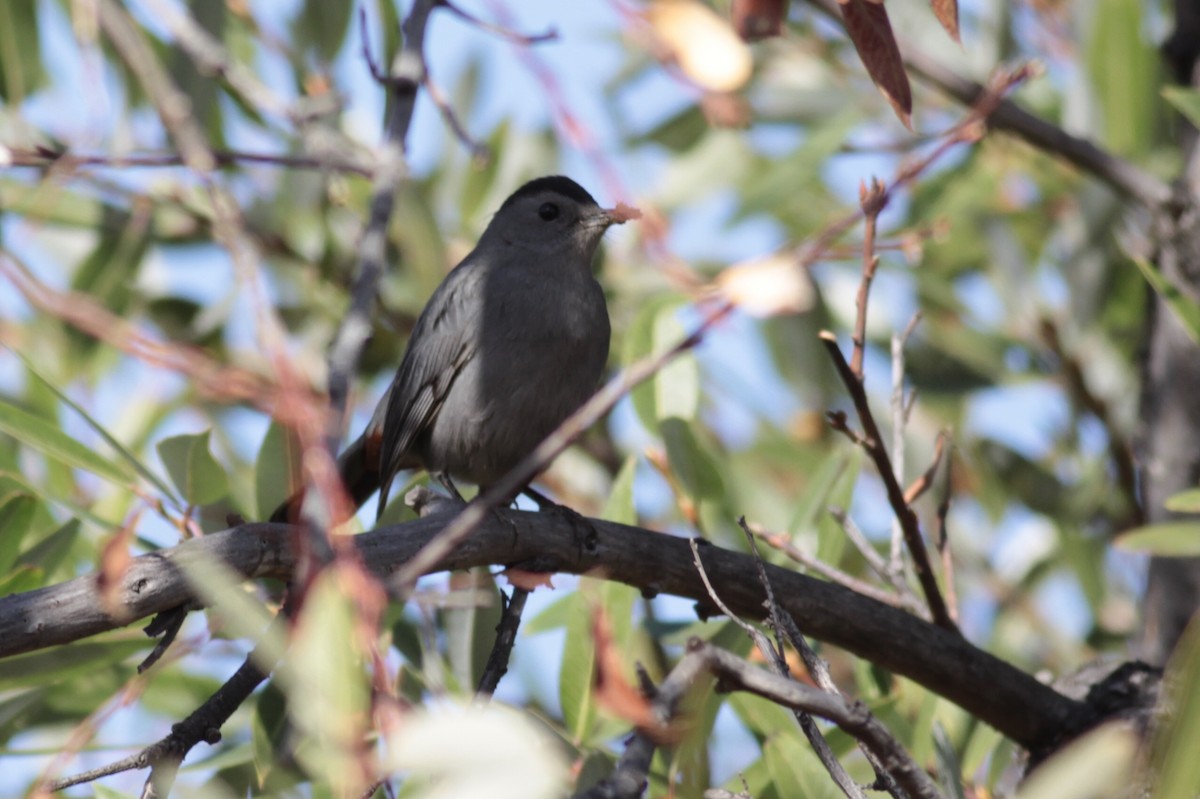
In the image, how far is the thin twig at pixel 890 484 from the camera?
303 cm

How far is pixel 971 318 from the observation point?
5180mm

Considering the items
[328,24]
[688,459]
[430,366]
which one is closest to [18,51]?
[328,24]

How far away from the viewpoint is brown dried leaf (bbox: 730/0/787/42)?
7.87 ft

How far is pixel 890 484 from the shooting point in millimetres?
3240

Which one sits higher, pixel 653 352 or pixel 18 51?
pixel 18 51

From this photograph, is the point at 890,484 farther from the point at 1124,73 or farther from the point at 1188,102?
the point at 1124,73

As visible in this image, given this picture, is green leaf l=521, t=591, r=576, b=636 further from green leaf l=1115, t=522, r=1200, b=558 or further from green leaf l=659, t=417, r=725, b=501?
green leaf l=1115, t=522, r=1200, b=558

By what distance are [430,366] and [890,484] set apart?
205cm

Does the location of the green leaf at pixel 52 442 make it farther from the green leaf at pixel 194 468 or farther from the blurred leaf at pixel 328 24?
the blurred leaf at pixel 328 24

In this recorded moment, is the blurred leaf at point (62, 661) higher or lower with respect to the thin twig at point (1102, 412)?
lower

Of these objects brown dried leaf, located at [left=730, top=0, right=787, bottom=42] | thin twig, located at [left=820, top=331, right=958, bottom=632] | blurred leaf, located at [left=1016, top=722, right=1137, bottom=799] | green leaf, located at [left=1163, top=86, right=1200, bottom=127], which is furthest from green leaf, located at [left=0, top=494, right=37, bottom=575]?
green leaf, located at [left=1163, top=86, right=1200, bottom=127]

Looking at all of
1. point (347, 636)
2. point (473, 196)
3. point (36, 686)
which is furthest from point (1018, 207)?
point (347, 636)

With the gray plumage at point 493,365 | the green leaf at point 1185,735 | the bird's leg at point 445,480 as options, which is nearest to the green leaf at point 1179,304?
the gray plumage at point 493,365

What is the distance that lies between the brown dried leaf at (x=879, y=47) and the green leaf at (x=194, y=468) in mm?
1905
